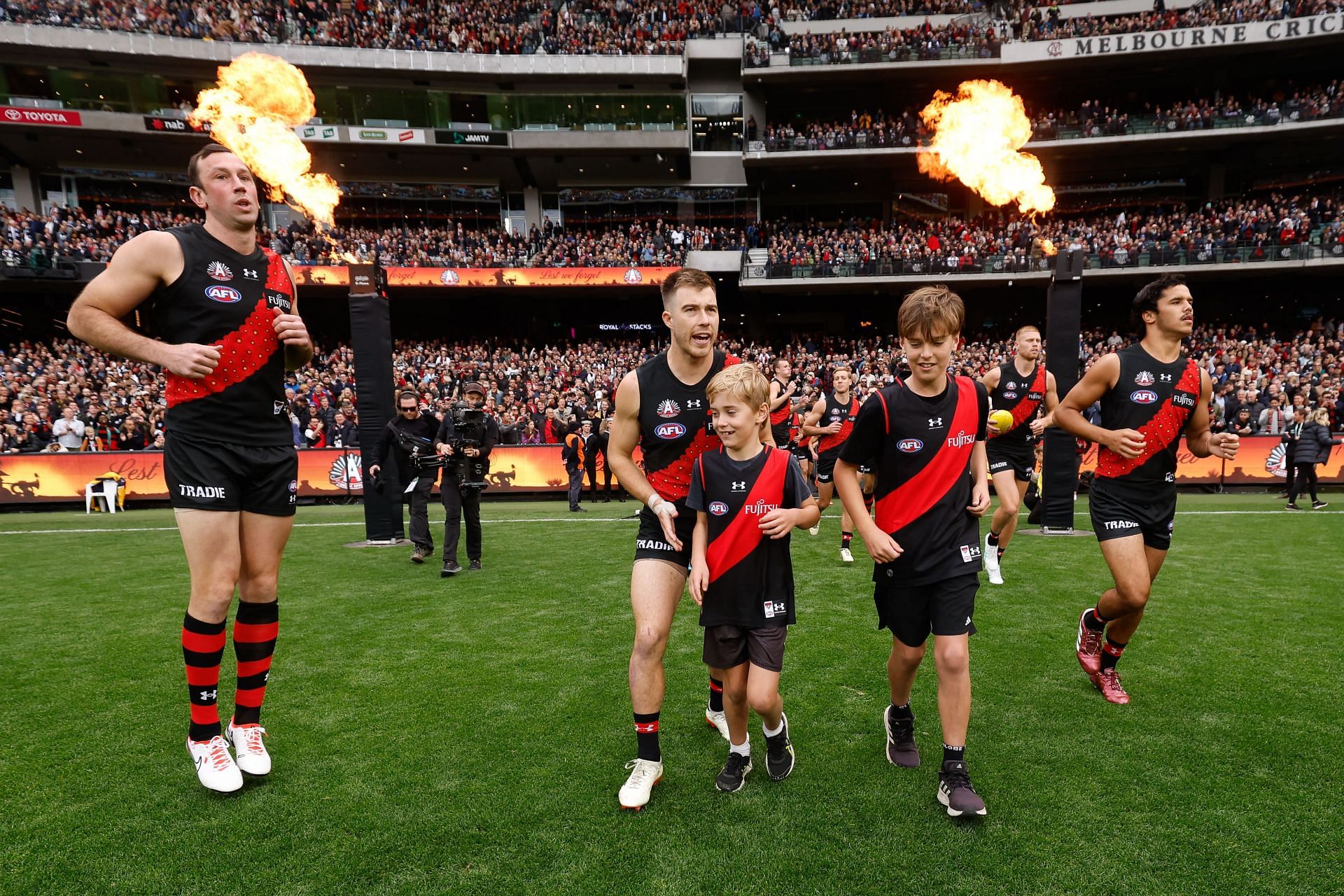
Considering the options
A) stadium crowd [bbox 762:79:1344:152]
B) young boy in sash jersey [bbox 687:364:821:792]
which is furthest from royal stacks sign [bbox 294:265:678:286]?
young boy in sash jersey [bbox 687:364:821:792]

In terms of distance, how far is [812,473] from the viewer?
14023 millimetres

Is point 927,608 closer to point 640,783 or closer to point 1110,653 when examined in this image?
point 640,783

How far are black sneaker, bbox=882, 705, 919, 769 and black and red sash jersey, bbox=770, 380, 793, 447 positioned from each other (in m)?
5.09

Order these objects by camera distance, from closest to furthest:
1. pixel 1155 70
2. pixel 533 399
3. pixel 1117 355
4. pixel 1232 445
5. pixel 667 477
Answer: pixel 667 477 → pixel 1232 445 → pixel 1117 355 → pixel 533 399 → pixel 1155 70

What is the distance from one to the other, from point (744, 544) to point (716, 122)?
36.5 m

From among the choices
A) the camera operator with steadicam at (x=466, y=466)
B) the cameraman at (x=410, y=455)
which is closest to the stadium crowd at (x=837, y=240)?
the cameraman at (x=410, y=455)

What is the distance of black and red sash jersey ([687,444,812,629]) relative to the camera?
304cm

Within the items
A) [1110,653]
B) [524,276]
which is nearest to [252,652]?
[1110,653]

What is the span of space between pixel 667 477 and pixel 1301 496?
17652mm

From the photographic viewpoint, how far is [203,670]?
3162 mm

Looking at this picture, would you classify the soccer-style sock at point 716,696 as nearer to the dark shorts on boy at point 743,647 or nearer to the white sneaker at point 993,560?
the dark shorts on boy at point 743,647

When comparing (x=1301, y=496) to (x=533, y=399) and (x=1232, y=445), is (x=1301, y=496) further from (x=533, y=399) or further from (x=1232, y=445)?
(x=533, y=399)

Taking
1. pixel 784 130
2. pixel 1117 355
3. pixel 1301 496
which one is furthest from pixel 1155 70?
pixel 1117 355

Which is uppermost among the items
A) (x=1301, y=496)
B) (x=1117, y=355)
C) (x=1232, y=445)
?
(x=1117, y=355)
